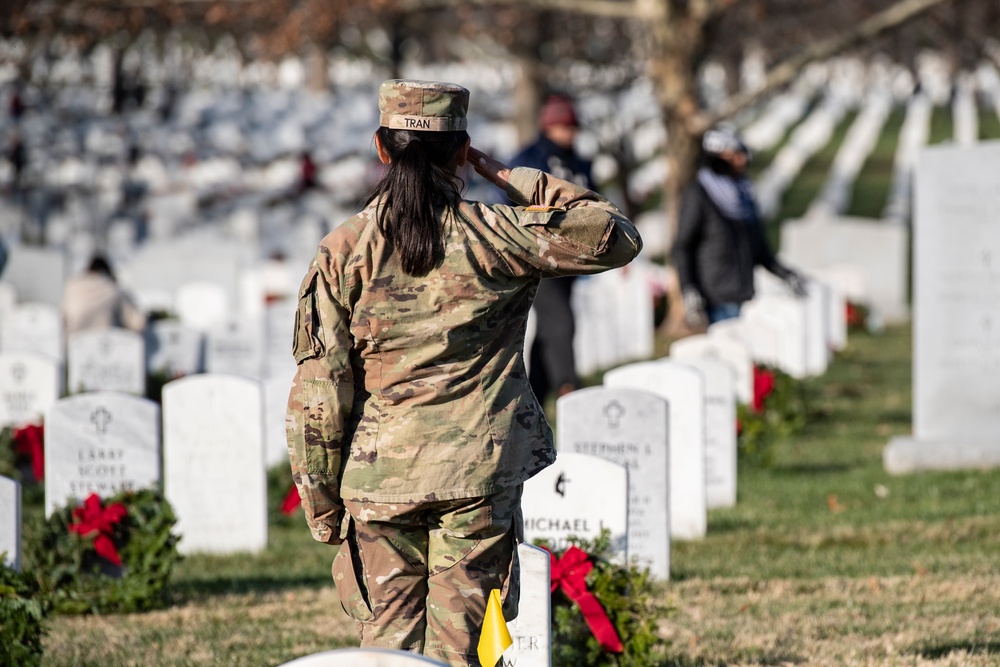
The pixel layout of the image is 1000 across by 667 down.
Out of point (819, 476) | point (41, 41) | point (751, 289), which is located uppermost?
point (41, 41)

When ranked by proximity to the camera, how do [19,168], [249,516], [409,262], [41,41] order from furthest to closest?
[19,168], [41,41], [249,516], [409,262]

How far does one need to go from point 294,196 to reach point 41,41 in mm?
8359

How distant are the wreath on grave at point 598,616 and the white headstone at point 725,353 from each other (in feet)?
14.3

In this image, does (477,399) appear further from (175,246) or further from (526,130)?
(526,130)

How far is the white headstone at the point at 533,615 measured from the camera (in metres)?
4.45

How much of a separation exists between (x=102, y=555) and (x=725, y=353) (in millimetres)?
4682

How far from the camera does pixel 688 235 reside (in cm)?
983

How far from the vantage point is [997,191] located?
30.5ft

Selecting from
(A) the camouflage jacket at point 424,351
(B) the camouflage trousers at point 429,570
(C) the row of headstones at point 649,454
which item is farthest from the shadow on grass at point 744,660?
(A) the camouflage jacket at point 424,351

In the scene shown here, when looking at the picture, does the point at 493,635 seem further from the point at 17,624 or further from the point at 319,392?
the point at 17,624

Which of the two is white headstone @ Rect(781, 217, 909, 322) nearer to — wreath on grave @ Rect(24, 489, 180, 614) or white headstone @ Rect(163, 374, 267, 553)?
white headstone @ Rect(163, 374, 267, 553)

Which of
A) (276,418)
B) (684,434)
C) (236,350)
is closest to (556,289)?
(276,418)

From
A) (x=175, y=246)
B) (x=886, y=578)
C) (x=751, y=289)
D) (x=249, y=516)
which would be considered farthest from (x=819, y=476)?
(x=175, y=246)

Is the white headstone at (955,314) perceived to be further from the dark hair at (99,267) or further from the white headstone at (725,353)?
the dark hair at (99,267)
